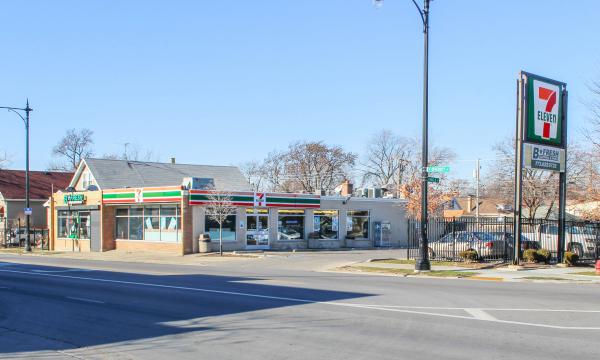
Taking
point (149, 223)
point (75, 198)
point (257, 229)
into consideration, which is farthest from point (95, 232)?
point (257, 229)

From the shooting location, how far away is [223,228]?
1565 inches

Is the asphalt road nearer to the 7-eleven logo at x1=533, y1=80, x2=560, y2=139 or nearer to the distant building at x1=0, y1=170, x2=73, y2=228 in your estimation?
the 7-eleven logo at x1=533, y1=80, x2=560, y2=139

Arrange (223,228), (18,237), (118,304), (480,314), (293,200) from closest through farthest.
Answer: (480,314), (118,304), (223,228), (293,200), (18,237)

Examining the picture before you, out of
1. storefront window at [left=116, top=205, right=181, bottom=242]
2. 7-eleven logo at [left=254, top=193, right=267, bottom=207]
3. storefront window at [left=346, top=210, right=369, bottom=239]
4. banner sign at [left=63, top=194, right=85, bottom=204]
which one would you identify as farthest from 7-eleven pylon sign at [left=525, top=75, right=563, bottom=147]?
banner sign at [left=63, top=194, right=85, bottom=204]

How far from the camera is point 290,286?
19.1m

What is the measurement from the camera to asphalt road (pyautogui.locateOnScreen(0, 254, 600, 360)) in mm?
9438

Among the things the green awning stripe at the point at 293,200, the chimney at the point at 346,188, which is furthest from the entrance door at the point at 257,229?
the chimney at the point at 346,188

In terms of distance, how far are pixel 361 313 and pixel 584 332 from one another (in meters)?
4.24

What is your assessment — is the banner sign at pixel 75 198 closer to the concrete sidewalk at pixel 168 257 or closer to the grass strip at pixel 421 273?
the concrete sidewalk at pixel 168 257

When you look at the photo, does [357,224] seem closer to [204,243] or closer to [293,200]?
[293,200]

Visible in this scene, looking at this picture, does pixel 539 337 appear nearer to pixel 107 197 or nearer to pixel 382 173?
pixel 107 197

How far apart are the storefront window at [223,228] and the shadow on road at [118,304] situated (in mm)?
16226

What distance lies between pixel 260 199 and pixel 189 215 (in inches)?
189

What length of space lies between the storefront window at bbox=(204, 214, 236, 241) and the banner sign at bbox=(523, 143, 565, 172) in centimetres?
1963
